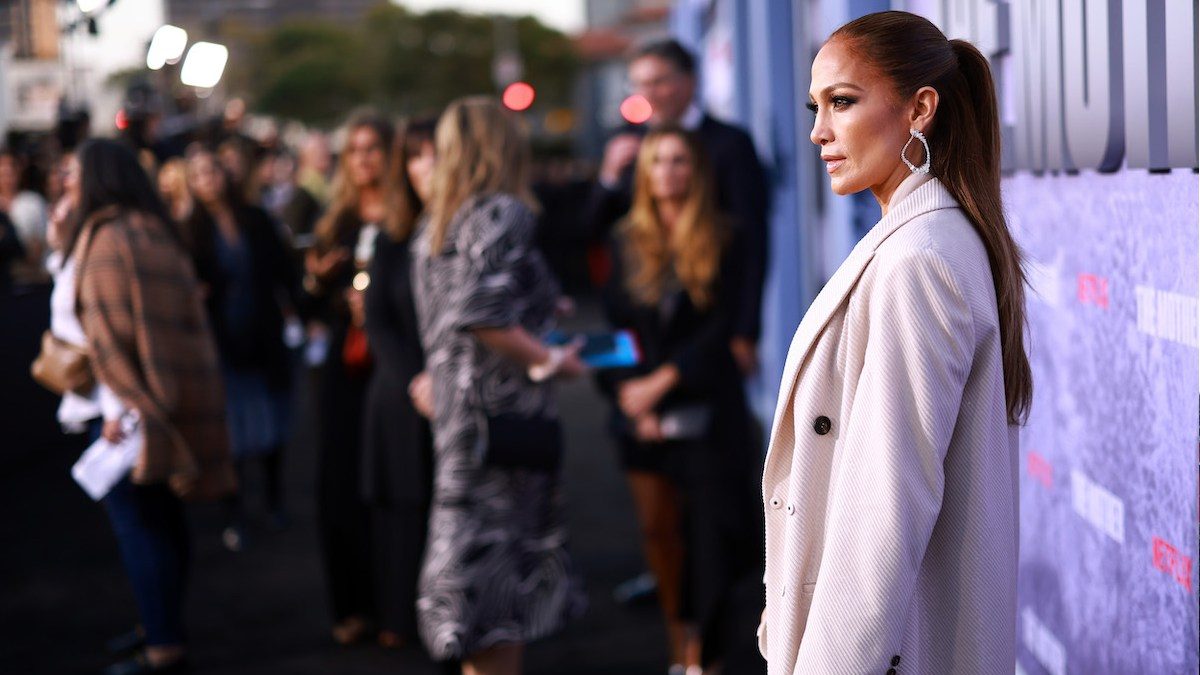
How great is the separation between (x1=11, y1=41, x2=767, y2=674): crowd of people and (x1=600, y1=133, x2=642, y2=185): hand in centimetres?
1

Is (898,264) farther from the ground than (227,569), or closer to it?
farther from the ground

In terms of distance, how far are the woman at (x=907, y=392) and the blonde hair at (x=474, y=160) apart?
2.09 meters

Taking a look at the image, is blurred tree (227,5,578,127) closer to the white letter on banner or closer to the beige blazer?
the white letter on banner

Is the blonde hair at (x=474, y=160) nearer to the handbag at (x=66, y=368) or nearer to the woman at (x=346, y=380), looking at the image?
the woman at (x=346, y=380)

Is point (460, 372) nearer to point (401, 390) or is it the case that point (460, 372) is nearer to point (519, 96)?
point (401, 390)

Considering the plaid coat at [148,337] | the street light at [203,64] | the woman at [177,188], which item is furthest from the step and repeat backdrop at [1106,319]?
the street light at [203,64]

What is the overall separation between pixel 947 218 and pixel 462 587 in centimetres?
241

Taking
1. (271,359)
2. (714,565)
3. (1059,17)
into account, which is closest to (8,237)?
(271,359)

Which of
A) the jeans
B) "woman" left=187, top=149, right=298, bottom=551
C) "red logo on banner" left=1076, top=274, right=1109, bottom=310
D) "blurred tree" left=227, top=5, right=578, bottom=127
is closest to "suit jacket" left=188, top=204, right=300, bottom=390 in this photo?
"woman" left=187, top=149, right=298, bottom=551

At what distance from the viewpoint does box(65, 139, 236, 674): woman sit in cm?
530

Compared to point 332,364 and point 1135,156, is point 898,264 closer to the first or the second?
point 1135,156

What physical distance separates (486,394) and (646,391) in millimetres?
913

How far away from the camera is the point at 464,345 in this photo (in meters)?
4.25

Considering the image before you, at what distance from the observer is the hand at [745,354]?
5.12 m
